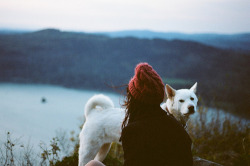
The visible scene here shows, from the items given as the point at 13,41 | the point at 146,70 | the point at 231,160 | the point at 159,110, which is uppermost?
the point at 13,41

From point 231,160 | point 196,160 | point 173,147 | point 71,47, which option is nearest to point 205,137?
point 231,160

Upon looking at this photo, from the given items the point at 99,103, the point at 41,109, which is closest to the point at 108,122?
the point at 99,103

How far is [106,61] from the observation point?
24.0 feet

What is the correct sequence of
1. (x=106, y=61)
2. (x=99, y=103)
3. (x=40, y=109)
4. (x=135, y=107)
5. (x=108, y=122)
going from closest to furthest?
(x=135, y=107) < (x=108, y=122) < (x=99, y=103) < (x=40, y=109) < (x=106, y=61)

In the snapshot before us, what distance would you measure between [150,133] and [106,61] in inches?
232

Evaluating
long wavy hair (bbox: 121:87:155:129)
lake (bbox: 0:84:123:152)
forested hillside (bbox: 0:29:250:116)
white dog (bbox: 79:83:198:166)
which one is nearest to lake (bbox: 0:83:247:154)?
lake (bbox: 0:84:123:152)

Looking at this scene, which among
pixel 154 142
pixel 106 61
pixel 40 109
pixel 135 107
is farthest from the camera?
pixel 106 61

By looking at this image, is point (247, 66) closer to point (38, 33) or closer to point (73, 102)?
point (73, 102)

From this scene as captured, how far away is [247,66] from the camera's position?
599 cm

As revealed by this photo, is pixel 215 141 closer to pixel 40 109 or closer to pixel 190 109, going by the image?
pixel 190 109

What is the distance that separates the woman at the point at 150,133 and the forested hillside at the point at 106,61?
3644 mm

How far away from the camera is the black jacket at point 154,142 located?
1570 mm

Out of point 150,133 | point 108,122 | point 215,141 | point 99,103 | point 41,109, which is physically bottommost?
point 215,141

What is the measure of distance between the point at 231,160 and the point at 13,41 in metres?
5.56
